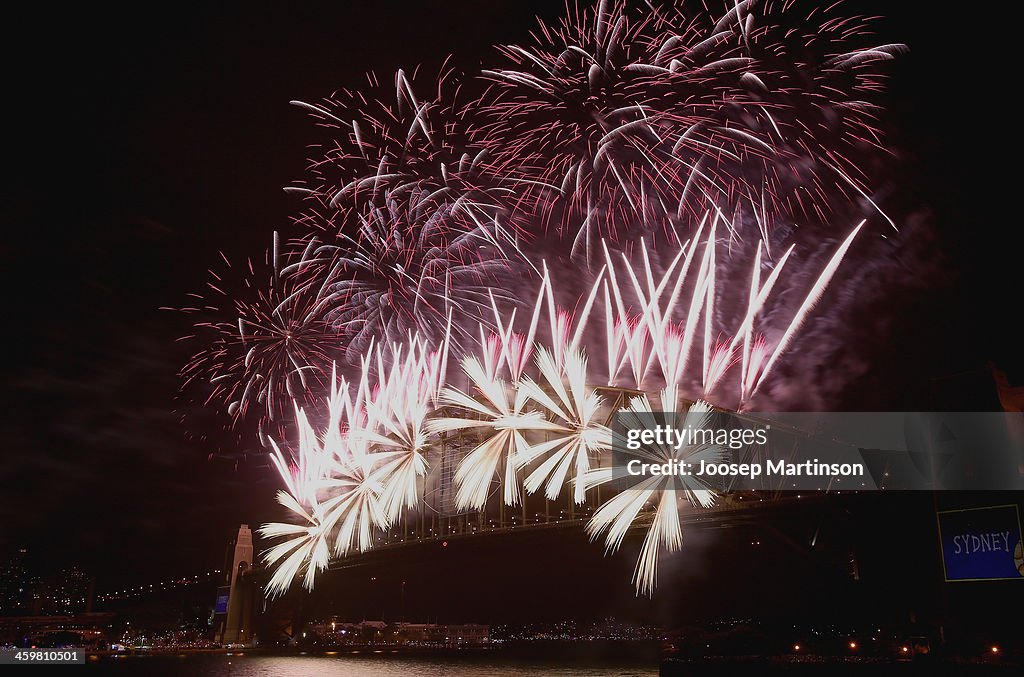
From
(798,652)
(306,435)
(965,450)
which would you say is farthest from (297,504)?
(798,652)

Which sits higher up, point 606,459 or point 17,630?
point 606,459

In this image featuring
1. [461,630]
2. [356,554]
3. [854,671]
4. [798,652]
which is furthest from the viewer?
[461,630]

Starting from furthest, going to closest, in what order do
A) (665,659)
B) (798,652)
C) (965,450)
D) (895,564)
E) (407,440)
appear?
(798,652), (665,659), (407,440), (895,564), (965,450)

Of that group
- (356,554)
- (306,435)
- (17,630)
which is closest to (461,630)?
(17,630)

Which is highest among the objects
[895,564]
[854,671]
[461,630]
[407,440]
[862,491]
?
[407,440]

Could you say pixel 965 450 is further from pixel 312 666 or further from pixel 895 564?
pixel 312 666

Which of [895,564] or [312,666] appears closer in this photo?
[895,564]
